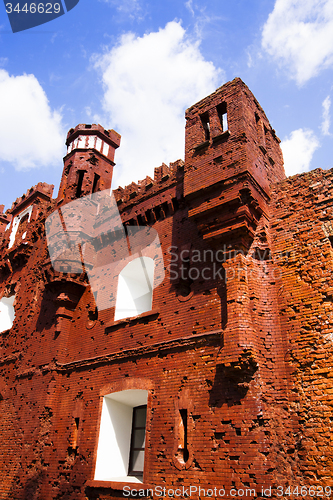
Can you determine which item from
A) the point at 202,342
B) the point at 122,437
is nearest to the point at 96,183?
the point at 202,342

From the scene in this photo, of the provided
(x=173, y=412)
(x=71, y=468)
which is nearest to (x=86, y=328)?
(x=71, y=468)

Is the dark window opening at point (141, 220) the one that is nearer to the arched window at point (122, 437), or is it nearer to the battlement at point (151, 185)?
the battlement at point (151, 185)

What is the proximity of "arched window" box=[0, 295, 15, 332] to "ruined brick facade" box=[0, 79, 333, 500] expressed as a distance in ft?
9.70

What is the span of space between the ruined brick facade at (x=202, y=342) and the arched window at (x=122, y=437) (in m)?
0.07

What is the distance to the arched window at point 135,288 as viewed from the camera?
38.0ft

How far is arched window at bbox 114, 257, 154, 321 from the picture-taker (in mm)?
11586

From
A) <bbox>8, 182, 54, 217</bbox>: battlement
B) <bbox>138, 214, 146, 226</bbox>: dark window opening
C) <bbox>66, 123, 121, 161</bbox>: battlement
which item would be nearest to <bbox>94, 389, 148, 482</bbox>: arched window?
<bbox>138, 214, 146, 226</bbox>: dark window opening

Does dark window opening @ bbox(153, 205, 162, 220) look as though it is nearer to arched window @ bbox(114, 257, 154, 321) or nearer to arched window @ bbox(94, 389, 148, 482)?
arched window @ bbox(114, 257, 154, 321)

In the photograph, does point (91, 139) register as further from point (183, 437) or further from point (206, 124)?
point (183, 437)

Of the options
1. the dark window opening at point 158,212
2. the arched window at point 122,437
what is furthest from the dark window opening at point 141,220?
the arched window at point 122,437

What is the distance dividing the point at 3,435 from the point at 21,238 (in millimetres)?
8323

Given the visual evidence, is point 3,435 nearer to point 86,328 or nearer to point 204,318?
point 86,328

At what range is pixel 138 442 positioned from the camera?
1029 cm

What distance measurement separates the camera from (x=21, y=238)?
17438 mm
